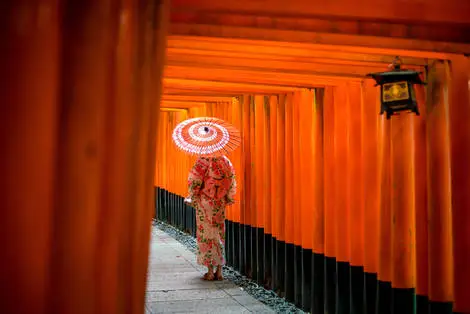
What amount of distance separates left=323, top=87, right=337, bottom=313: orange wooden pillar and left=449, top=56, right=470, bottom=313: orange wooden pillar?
174 cm

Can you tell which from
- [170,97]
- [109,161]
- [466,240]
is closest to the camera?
[109,161]

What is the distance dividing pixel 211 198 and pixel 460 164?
439 cm

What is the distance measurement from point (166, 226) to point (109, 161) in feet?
44.5

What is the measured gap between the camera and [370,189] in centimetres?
559

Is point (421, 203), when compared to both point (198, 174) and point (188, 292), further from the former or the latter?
point (198, 174)

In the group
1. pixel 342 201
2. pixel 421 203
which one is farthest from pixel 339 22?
pixel 342 201

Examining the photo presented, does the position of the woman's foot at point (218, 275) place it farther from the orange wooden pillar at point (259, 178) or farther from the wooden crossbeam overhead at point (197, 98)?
the wooden crossbeam overhead at point (197, 98)

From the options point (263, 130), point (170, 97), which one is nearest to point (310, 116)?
point (263, 130)

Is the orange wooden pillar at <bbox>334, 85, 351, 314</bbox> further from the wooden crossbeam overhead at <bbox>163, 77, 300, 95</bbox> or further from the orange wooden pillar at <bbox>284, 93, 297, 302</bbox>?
the orange wooden pillar at <bbox>284, 93, 297, 302</bbox>

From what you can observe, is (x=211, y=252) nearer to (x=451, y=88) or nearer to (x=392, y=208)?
(x=392, y=208)

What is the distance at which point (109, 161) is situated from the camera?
194 centimetres

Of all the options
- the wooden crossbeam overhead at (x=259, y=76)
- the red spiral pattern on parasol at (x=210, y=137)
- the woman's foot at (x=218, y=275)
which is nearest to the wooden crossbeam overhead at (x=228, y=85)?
the wooden crossbeam overhead at (x=259, y=76)

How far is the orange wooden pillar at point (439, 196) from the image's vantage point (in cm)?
474

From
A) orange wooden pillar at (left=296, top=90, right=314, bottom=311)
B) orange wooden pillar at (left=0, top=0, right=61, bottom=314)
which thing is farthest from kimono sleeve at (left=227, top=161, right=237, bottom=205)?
orange wooden pillar at (left=0, top=0, right=61, bottom=314)
